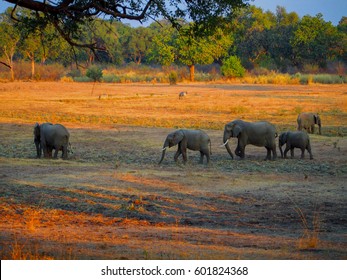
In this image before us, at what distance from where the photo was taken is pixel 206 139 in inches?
760

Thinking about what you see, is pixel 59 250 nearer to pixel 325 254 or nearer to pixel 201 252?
pixel 201 252

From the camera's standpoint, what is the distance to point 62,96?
4741cm

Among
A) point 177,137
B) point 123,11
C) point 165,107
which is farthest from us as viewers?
point 165,107

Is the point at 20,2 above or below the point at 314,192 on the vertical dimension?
above

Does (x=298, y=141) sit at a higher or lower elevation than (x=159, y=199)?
higher

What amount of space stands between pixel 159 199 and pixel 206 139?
574 centimetres

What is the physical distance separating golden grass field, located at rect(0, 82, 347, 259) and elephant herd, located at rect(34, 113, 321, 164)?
17.5 inches

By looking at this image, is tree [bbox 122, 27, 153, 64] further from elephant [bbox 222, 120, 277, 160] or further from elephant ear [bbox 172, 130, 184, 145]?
elephant ear [bbox 172, 130, 184, 145]

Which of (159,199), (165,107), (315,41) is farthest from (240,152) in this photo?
(315,41)

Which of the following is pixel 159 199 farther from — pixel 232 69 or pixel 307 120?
pixel 232 69

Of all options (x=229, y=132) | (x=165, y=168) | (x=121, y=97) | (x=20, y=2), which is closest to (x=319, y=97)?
(x=121, y=97)

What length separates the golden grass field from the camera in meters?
9.19

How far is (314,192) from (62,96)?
112 feet

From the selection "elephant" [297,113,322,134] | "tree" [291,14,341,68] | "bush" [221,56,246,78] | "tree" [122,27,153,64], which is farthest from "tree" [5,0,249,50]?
"tree" [122,27,153,64]
